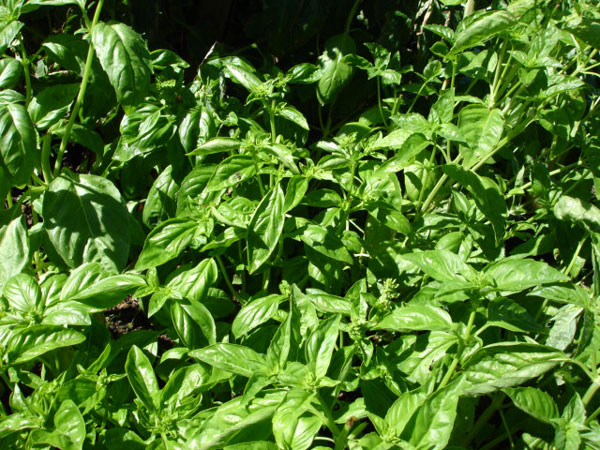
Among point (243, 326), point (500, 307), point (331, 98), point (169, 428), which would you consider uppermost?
point (331, 98)

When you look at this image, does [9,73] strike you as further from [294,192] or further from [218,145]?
[294,192]

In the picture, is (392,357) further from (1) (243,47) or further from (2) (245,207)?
(1) (243,47)

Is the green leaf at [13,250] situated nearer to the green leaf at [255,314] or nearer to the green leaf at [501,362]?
the green leaf at [255,314]

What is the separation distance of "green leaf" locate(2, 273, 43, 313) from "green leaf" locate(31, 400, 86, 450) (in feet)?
0.81

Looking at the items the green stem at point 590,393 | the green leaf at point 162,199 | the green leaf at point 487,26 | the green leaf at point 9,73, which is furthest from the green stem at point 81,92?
the green stem at point 590,393

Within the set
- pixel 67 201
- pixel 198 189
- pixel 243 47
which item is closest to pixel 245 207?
pixel 198 189

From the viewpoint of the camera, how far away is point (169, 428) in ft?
4.14

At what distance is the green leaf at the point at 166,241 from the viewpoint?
144 cm

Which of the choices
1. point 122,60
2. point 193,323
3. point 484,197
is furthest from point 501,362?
point 122,60

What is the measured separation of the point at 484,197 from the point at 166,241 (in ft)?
2.87

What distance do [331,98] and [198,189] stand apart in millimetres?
692

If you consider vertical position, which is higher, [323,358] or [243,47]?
[243,47]

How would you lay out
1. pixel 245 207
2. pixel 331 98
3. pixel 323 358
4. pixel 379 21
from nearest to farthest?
pixel 323 358 → pixel 245 207 → pixel 331 98 → pixel 379 21

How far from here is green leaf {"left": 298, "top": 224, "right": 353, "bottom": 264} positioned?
4.69 feet
